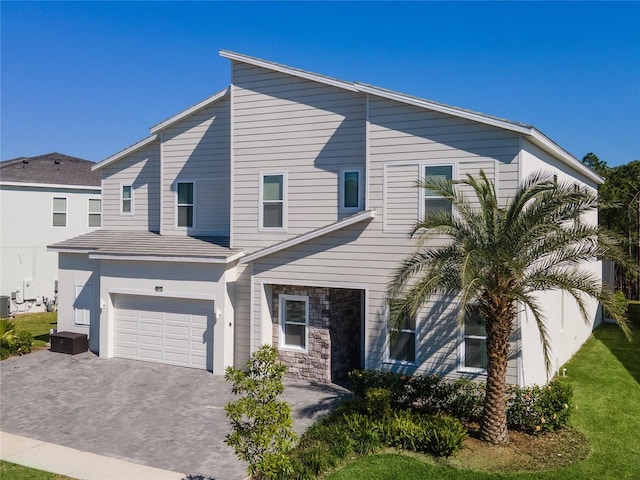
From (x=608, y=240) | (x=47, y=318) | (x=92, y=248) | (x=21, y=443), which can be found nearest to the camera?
(x=608, y=240)

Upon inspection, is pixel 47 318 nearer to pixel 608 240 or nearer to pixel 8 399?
pixel 8 399

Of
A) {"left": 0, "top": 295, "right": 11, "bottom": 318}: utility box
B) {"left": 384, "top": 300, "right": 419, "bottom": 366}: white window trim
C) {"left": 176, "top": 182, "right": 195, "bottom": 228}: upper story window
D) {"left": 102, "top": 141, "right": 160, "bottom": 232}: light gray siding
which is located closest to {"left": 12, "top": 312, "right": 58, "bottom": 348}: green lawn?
{"left": 0, "top": 295, "right": 11, "bottom": 318}: utility box

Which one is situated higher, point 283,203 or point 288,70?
point 288,70


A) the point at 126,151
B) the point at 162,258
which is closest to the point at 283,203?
the point at 162,258

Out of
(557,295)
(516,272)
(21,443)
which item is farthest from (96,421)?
(557,295)

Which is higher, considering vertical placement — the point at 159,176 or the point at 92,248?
the point at 159,176

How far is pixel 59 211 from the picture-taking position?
28.0 metres

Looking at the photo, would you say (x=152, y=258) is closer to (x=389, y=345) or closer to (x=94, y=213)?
(x=389, y=345)

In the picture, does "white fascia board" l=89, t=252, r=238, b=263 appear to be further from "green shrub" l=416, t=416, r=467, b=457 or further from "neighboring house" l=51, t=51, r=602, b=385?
"green shrub" l=416, t=416, r=467, b=457

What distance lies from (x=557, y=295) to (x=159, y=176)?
13.6 meters

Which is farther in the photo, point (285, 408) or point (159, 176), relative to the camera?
point (159, 176)

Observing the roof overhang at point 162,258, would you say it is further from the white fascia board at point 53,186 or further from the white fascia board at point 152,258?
the white fascia board at point 53,186

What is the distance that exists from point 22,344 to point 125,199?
5.97 meters

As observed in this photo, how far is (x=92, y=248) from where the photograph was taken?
17.8 meters
